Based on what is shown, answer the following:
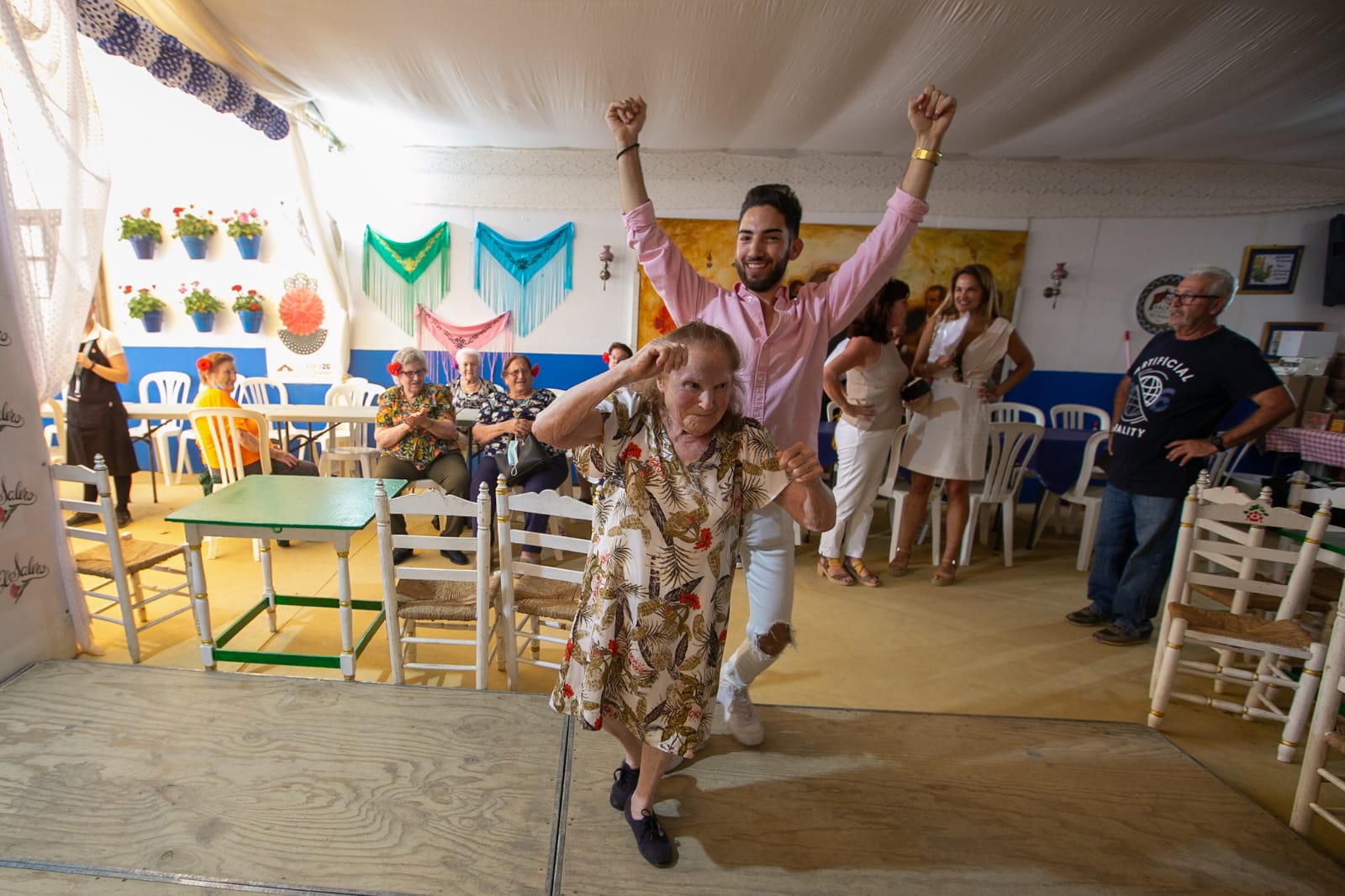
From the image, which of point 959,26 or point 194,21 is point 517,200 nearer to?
point 194,21

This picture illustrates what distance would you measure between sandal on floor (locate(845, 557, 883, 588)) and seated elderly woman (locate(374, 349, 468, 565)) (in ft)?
7.60

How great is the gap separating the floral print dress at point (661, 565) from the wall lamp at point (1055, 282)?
16.5ft

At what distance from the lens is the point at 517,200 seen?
5145 mm

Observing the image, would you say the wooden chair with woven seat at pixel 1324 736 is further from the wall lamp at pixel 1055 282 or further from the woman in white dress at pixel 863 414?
the wall lamp at pixel 1055 282

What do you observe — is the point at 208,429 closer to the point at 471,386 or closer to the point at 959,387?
the point at 471,386

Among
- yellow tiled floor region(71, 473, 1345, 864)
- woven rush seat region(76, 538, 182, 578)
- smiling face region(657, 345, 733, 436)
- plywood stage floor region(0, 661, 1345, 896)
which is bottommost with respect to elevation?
yellow tiled floor region(71, 473, 1345, 864)

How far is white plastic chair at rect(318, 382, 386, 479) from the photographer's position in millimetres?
4164

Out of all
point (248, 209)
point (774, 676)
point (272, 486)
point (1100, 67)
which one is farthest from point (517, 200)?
point (774, 676)

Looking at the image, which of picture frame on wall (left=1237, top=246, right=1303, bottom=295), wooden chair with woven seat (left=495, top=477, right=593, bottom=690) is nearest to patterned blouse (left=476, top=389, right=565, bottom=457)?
wooden chair with woven seat (left=495, top=477, right=593, bottom=690)

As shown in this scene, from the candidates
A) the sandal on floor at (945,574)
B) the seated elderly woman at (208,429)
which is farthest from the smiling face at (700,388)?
the seated elderly woman at (208,429)

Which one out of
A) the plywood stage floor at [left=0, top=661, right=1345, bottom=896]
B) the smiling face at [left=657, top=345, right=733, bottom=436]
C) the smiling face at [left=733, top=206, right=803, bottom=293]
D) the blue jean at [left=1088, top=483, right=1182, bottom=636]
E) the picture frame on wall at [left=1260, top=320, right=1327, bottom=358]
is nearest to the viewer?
the smiling face at [left=657, top=345, right=733, bottom=436]

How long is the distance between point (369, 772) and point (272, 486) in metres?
1.38

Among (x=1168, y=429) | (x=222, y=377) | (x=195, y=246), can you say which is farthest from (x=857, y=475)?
(x=195, y=246)

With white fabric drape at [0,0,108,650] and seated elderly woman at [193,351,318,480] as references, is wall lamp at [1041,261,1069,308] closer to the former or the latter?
seated elderly woman at [193,351,318,480]
